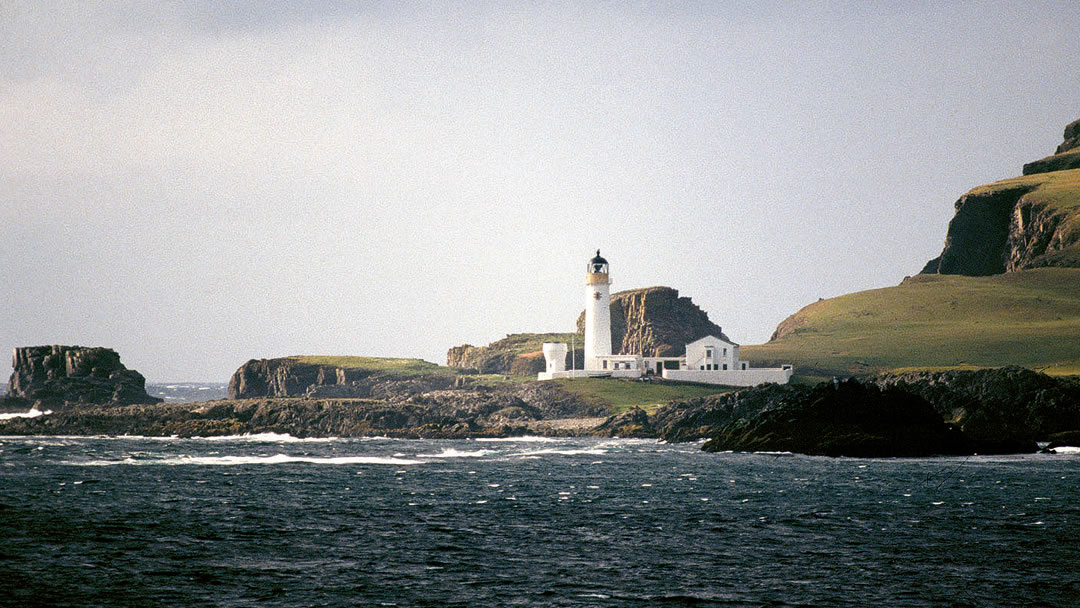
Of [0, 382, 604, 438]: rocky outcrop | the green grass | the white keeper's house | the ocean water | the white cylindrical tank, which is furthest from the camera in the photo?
the white cylindrical tank

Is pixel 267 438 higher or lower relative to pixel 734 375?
lower

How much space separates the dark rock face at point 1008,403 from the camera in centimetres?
10538

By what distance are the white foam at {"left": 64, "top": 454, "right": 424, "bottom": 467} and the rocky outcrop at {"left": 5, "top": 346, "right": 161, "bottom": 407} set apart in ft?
256

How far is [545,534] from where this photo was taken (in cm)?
4606

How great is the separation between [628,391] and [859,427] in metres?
62.8

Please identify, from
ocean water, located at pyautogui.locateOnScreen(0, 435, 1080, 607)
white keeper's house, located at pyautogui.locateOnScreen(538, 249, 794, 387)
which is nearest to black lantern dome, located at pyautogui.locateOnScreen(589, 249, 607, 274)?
white keeper's house, located at pyautogui.locateOnScreen(538, 249, 794, 387)

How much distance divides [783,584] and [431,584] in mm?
10517

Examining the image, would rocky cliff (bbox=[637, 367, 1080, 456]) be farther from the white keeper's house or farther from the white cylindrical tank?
the white cylindrical tank

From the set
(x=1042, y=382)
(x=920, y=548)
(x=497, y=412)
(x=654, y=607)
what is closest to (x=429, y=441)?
(x=497, y=412)

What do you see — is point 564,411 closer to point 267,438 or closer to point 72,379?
point 267,438

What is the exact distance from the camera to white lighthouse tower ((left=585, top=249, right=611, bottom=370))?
6462 inches

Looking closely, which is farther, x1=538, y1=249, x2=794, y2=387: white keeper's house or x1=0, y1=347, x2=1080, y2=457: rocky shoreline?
x1=538, y1=249, x2=794, y2=387: white keeper's house

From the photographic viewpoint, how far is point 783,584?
1355 inches

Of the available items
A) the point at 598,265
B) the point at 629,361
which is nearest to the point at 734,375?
the point at 629,361
